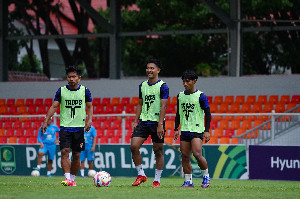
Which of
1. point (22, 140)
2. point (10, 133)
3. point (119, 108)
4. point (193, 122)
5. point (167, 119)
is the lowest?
point (22, 140)

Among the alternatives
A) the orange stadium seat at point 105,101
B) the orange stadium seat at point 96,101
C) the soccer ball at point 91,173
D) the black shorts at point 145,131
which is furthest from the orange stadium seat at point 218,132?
the black shorts at point 145,131

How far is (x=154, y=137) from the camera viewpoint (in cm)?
1213

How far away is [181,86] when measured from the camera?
90.3 ft

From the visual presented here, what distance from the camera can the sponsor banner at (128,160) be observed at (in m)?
19.0

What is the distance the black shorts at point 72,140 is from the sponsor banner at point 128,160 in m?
7.35

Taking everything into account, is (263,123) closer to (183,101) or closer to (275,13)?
(183,101)

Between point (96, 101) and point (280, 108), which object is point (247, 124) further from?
point (96, 101)

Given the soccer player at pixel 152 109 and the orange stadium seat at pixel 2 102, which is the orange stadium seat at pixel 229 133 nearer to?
the soccer player at pixel 152 109

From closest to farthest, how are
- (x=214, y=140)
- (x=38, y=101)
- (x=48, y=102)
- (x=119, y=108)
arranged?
1. (x=214, y=140)
2. (x=119, y=108)
3. (x=48, y=102)
4. (x=38, y=101)

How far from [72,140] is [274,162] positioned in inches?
291

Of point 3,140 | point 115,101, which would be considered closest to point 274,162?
point 3,140

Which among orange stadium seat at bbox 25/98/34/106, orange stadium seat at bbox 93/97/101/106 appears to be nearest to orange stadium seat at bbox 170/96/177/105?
orange stadium seat at bbox 93/97/101/106

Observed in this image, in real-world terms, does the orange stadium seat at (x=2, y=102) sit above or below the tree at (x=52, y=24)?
below

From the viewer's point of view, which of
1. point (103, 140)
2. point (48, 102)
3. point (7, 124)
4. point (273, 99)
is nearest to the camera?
point (7, 124)
